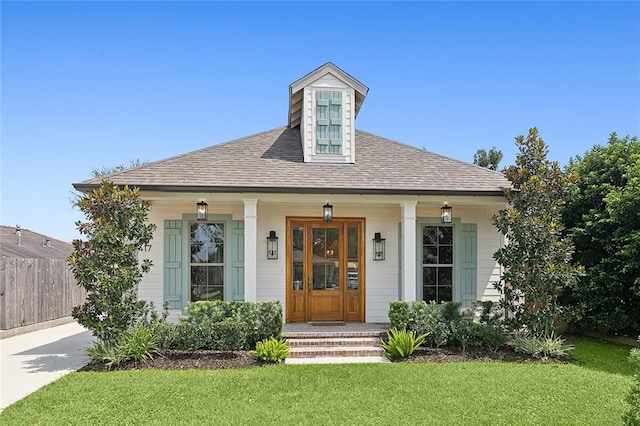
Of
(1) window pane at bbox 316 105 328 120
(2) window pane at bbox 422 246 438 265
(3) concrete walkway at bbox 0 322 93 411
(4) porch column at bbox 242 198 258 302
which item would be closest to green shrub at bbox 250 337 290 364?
(4) porch column at bbox 242 198 258 302

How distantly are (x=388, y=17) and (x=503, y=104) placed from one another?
26.0 ft

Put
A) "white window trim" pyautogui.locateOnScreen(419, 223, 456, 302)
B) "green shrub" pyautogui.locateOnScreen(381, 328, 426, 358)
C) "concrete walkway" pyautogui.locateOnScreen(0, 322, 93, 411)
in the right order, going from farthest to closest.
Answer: "white window trim" pyautogui.locateOnScreen(419, 223, 456, 302)
"green shrub" pyautogui.locateOnScreen(381, 328, 426, 358)
"concrete walkway" pyautogui.locateOnScreen(0, 322, 93, 411)

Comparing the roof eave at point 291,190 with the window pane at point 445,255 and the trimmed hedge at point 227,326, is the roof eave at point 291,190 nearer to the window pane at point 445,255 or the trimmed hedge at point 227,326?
the window pane at point 445,255

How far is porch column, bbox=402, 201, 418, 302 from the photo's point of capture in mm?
8977

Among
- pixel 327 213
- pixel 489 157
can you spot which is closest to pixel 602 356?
pixel 327 213

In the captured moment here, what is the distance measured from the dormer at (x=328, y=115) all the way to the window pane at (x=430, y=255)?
264 centimetres

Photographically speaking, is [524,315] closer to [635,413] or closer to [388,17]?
[635,413]

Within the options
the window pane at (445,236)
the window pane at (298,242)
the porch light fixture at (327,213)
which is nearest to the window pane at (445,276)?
the window pane at (445,236)

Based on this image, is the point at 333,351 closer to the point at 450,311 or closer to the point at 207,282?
the point at 450,311

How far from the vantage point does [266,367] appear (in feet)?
23.6

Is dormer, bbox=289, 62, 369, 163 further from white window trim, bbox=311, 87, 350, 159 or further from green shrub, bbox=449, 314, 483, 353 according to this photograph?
green shrub, bbox=449, 314, 483, 353

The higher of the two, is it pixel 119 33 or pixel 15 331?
pixel 119 33

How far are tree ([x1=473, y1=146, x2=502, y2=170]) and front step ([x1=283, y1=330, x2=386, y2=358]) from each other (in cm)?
1911

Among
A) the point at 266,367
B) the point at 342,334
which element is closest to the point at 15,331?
the point at 266,367
